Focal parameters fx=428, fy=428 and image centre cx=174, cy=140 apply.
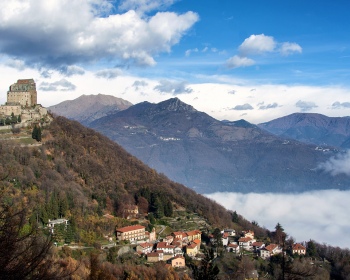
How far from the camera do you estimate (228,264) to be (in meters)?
50.1

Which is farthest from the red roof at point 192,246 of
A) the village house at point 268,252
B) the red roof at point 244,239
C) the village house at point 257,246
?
the village house at point 257,246

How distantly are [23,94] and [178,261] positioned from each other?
37859 mm

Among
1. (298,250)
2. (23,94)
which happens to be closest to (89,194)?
(23,94)

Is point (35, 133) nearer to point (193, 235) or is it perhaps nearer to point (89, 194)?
point (89, 194)

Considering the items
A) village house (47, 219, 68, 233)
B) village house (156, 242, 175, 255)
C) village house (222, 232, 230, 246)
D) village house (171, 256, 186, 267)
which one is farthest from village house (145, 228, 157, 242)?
village house (47, 219, 68, 233)

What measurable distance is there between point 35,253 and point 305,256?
5482cm

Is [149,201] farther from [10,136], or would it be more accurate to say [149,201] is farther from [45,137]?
[10,136]

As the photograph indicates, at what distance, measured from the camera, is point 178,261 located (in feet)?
157

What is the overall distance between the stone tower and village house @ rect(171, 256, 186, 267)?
3621 cm

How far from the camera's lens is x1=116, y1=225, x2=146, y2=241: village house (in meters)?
51.0

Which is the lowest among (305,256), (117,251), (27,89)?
(305,256)

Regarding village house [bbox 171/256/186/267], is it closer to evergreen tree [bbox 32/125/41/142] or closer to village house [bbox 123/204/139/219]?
village house [bbox 123/204/139/219]

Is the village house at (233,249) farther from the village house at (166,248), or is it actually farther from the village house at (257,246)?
the village house at (166,248)

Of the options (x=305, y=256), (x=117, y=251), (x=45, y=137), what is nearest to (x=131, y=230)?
(x=117, y=251)
